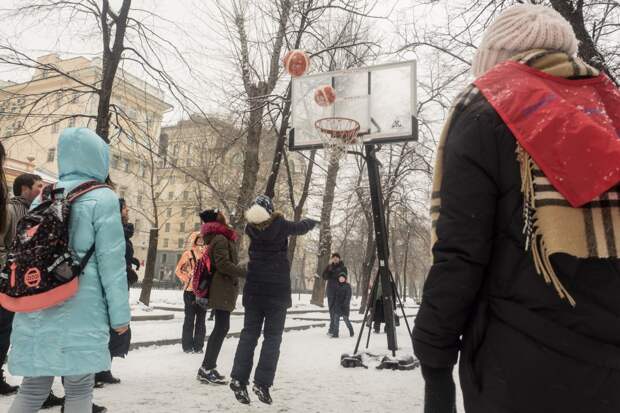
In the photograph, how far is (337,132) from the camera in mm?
8633

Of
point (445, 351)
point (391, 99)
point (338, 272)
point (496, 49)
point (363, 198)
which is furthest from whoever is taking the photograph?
point (363, 198)

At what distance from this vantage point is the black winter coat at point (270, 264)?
5.02 metres

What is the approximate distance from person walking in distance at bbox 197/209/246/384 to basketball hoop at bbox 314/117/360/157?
315 centimetres

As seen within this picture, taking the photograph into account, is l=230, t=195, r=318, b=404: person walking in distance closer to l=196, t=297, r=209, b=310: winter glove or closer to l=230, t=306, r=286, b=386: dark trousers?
l=230, t=306, r=286, b=386: dark trousers

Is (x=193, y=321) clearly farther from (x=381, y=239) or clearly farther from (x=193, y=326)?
(x=381, y=239)

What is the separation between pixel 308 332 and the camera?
1265cm

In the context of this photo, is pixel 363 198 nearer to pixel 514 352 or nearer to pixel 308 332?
pixel 308 332

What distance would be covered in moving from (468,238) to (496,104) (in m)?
0.44

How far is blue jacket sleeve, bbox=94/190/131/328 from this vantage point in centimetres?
279

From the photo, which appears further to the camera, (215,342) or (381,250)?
(381,250)

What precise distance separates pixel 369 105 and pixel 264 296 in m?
4.75

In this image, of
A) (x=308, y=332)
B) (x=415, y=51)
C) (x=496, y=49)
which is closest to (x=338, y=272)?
(x=308, y=332)

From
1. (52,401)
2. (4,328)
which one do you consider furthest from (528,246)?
(4,328)

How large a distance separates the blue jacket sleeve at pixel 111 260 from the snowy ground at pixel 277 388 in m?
1.95
